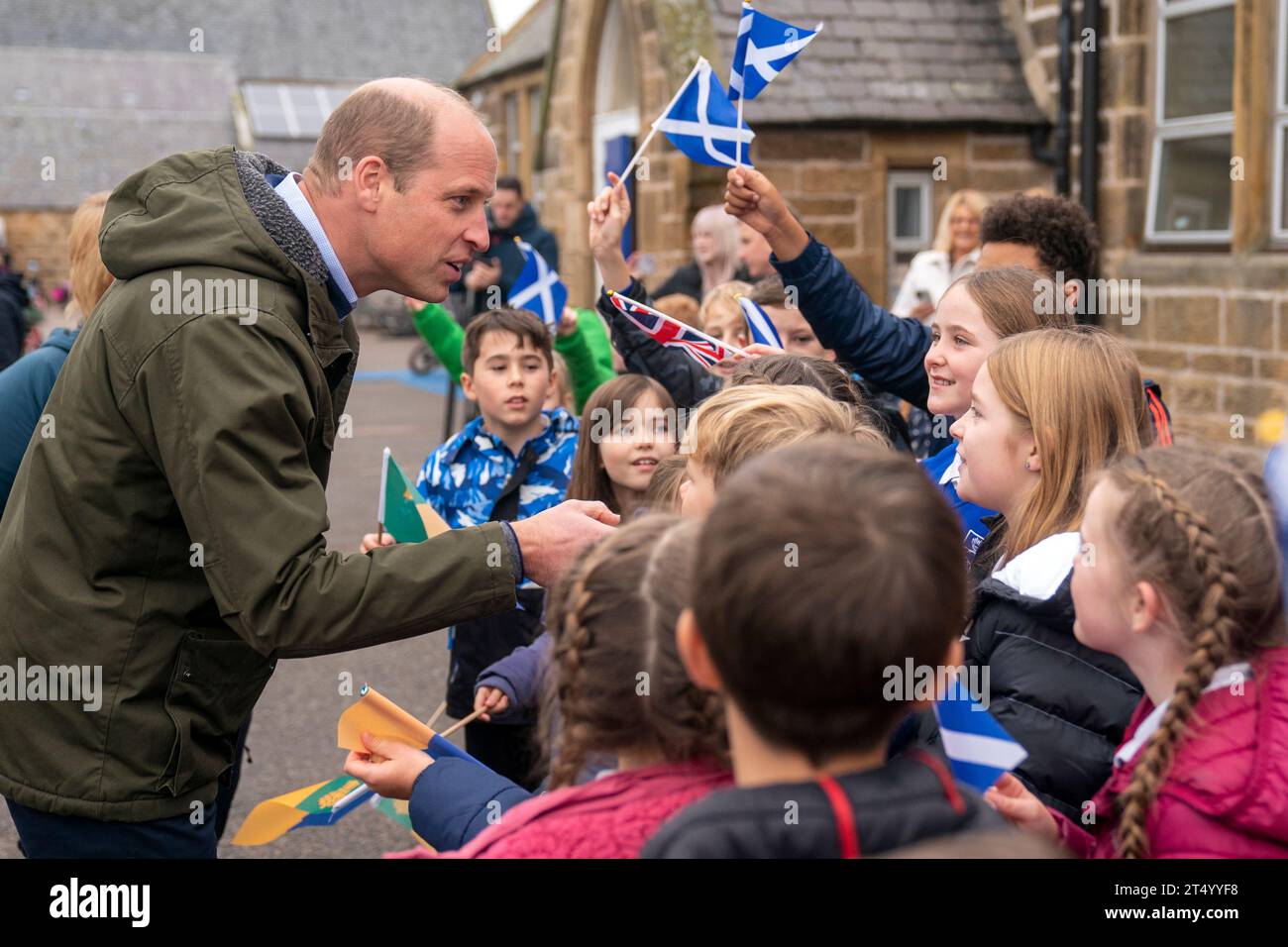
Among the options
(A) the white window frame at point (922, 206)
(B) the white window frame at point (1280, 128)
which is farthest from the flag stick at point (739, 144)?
(A) the white window frame at point (922, 206)

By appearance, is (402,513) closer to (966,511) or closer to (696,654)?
(966,511)

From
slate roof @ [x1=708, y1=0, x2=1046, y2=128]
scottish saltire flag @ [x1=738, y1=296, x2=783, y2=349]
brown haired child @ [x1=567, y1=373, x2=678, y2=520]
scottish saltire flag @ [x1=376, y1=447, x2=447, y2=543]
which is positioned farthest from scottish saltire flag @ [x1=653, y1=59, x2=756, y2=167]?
slate roof @ [x1=708, y1=0, x2=1046, y2=128]

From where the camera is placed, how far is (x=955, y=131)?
33.2ft

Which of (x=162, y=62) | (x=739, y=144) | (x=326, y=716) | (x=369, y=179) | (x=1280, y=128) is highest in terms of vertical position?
(x=162, y=62)

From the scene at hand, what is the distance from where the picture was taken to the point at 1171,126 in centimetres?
855

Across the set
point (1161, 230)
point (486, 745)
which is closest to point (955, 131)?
point (1161, 230)

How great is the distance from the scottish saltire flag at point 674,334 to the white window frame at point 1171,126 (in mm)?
5175

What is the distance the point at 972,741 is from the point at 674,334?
7.46 ft

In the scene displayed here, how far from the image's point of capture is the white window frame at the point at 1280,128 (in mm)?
7508

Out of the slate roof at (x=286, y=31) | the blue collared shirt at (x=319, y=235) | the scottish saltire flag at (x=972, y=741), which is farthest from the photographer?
the slate roof at (x=286, y=31)

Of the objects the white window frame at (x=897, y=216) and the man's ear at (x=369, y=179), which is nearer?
the man's ear at (x=369, y=179)

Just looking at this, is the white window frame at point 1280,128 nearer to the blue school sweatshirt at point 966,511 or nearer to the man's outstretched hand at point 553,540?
the blue school sweatshirt at point 966,511

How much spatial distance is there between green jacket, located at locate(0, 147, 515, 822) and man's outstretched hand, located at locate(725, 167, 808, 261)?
1.54 metres

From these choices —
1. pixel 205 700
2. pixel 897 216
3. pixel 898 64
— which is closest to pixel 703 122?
pixel 205 700
